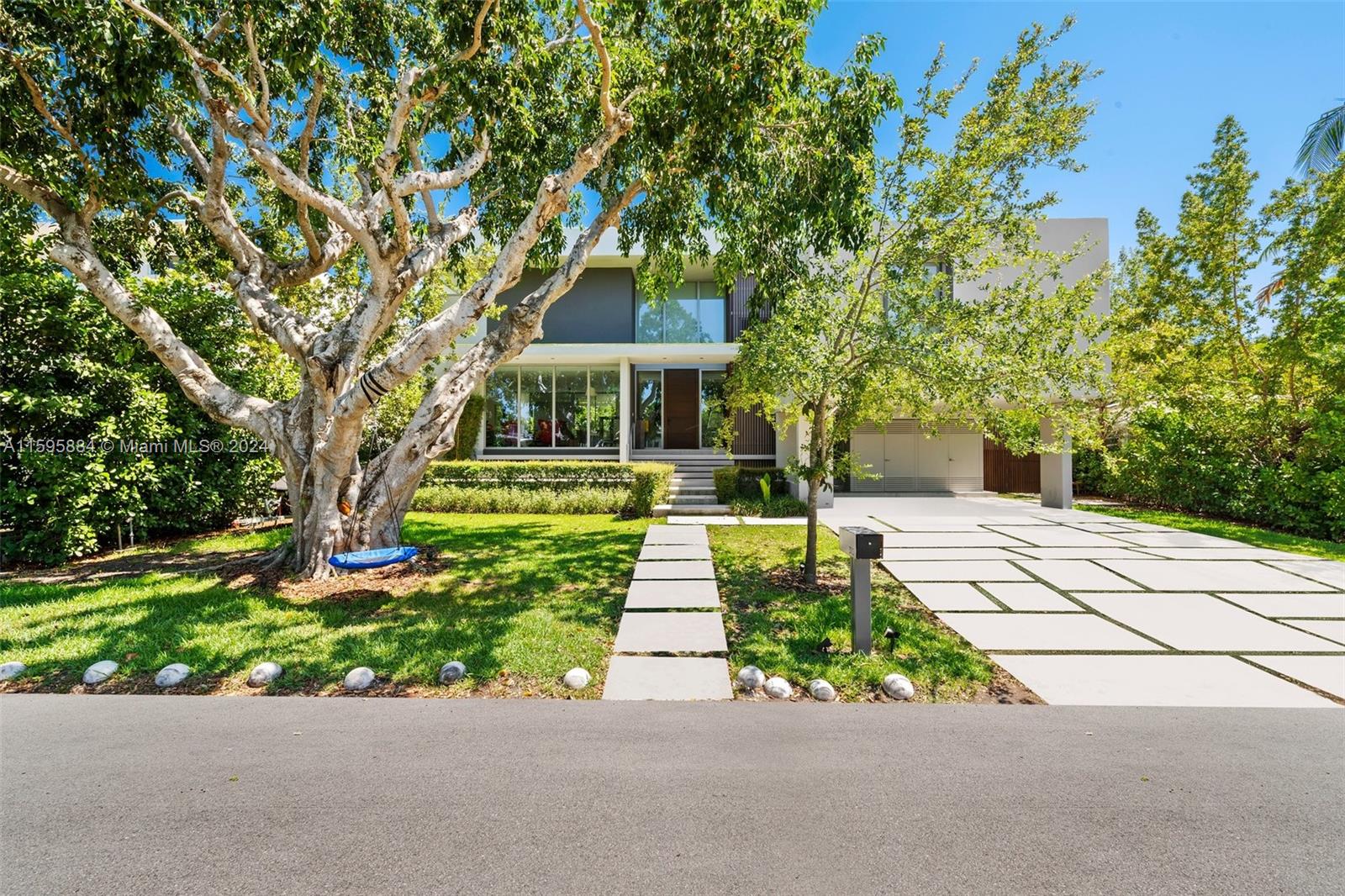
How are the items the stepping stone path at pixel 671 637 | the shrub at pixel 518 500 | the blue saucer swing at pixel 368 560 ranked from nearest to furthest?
the stepping stone path at pixel 671 637 < the blue saucer swing at pixel 368 560 < the shrub at pixel 518 500

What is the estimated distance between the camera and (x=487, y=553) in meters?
7.76

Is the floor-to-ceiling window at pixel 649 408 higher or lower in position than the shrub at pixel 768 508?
higher

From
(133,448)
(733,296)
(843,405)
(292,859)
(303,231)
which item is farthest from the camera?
(733,296)

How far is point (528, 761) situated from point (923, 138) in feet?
21.9

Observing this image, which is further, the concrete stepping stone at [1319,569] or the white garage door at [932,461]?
the white garage door at [932,461]

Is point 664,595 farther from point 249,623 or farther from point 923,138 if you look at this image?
point 923,138

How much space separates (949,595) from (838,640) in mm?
2117

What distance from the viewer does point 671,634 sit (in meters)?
4.63

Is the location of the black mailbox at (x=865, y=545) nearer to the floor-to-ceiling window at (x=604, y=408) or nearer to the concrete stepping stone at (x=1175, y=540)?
the concrete stepping stone at (x=1175, y=540)

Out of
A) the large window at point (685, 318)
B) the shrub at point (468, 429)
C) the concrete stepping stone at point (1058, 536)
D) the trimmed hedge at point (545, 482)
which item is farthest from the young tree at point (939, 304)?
the shrub at point (468, 429)

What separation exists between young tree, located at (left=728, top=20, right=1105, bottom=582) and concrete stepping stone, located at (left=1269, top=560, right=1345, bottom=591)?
3.72 meters

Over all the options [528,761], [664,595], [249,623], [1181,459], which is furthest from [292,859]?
[1181,459]

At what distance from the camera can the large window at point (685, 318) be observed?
1616 centimetres

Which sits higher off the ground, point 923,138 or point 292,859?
point 923,138
